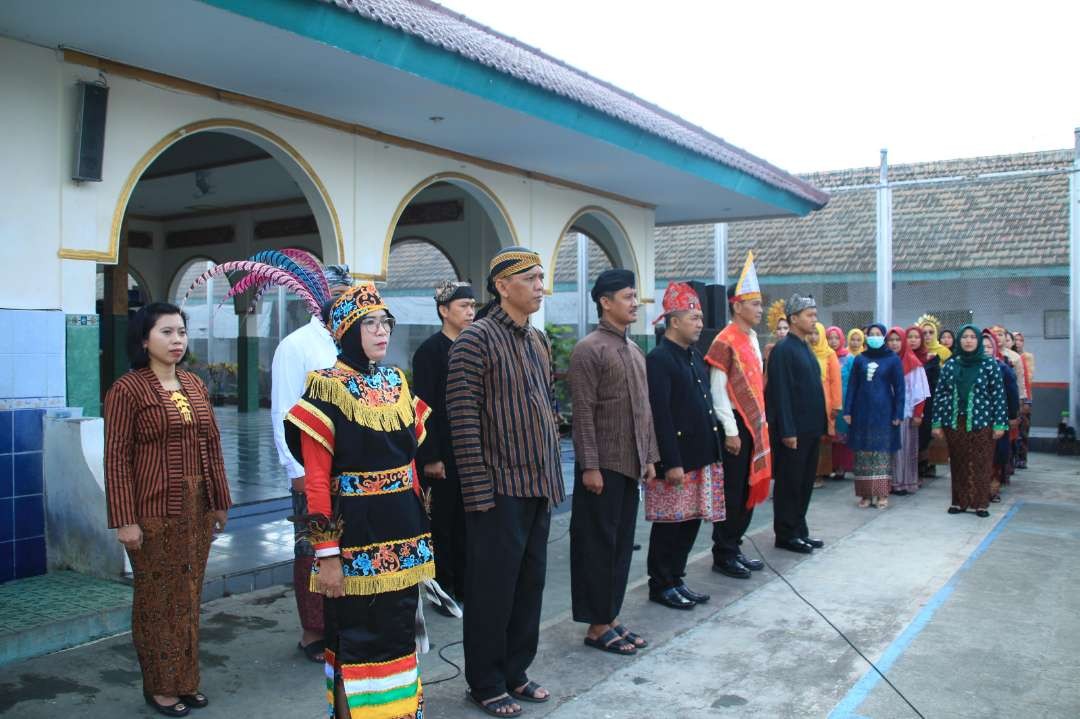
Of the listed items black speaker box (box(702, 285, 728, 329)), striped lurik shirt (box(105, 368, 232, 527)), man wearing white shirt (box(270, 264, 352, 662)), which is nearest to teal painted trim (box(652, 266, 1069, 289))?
black speaker box (box(702, 285, 728, 329))

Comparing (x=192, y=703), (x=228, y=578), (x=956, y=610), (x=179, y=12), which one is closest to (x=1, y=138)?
(x=179, y=12)

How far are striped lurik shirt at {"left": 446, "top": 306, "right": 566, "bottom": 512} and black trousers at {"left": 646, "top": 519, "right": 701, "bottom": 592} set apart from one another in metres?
1.51

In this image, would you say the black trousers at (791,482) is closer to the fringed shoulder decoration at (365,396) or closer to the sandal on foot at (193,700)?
the fringed shoulder decoration at (365,396)

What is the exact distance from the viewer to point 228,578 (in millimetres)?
5492

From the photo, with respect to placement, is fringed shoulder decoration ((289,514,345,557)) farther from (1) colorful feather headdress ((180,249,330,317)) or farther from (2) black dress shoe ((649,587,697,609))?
(2) black dress shoe ((649,587,697,609))

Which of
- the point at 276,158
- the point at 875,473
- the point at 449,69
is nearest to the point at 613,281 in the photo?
the point at 449,69

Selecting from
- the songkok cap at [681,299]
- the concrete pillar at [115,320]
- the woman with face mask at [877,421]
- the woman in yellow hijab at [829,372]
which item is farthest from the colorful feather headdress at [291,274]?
the concrete pillar at [115,320]

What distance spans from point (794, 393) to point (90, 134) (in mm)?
4994

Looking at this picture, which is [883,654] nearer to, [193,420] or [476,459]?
[476,459]

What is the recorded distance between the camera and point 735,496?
6020mm

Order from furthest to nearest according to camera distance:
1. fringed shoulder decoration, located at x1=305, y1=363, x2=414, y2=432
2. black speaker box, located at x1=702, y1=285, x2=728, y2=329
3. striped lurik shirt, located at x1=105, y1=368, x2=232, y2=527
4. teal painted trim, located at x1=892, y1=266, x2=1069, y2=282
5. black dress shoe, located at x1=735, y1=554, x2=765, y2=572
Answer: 1. teal painted trim, located at x1=892, y1=266, x2=1069, y2=282
2. black speaker box, located at x1=702, y1=285, x2=728, y2=329
3. black dress shoe, located at x1=735, y1=554, x2=765, y2=572
4. striped lurik shirt, located at x1=105, y1=368, x2=232, y2=527
5. fringed shoulder decoration, located at x1=305, y1=363, x2=414, y2=432

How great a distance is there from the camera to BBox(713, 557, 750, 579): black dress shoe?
6004 millimetres

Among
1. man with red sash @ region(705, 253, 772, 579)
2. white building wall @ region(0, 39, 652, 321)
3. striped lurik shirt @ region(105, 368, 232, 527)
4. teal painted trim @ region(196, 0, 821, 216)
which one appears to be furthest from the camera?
man with red sash @ region(705, 253, 772, 579)

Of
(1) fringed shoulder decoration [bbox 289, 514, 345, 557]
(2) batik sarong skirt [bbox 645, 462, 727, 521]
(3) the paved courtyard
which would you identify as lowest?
(3) the paved courtyard
